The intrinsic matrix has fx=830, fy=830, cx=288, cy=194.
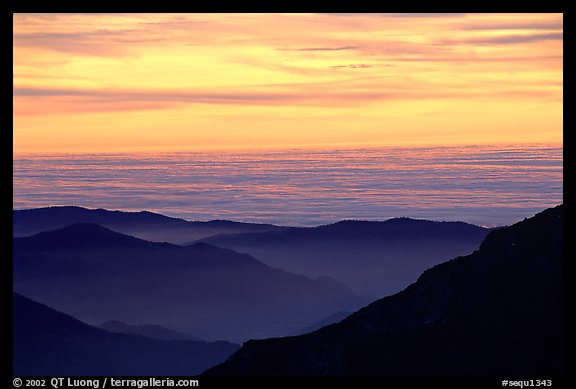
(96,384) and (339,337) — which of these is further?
(339,337)

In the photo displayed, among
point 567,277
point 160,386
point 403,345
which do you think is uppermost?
point 403,345

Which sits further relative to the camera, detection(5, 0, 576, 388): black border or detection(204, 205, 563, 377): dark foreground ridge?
detection(204, 205, 563, 377): dark foreground ridge

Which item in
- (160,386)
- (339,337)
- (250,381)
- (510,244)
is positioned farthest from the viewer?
(339,337)

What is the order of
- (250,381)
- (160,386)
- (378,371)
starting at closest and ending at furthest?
1. (160,386)
2. (250,381)
3. (378,371)

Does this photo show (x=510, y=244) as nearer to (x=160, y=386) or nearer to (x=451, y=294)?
(x=451, y=294)
